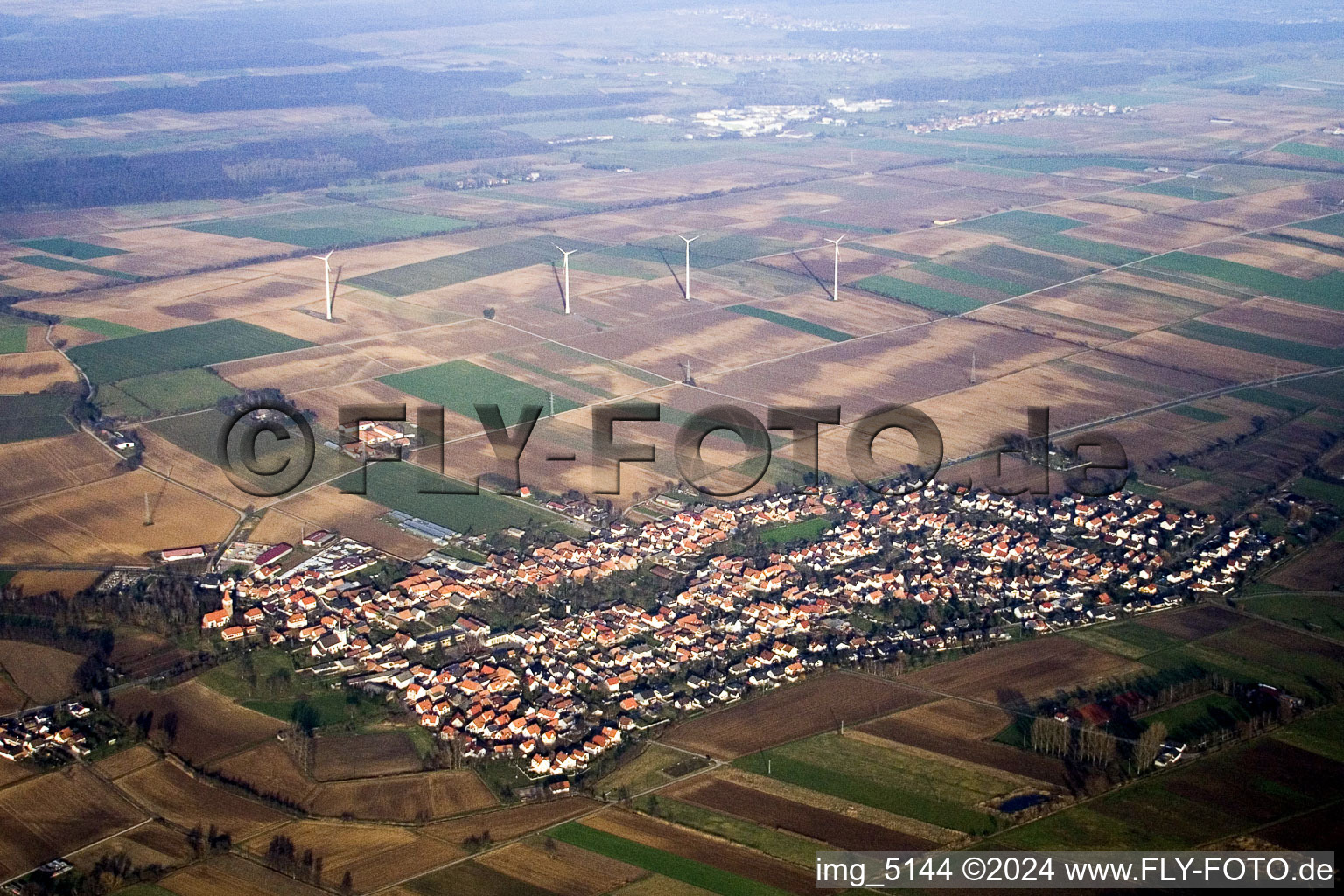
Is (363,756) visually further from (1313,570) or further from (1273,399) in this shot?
(1273,399)

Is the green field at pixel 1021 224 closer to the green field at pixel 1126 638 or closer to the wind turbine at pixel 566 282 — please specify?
the wind turbine at pixel 566 282

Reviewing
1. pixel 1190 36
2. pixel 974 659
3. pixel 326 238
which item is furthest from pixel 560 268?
pixel 1190 36

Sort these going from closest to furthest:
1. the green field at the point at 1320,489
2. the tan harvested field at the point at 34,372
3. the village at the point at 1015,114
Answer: the green field at the point at 1320,489, the tan harvested field at the point at 34,372, the village at the point at 1015,114

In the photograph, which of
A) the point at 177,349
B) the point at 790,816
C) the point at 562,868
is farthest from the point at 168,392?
the point at 790,816

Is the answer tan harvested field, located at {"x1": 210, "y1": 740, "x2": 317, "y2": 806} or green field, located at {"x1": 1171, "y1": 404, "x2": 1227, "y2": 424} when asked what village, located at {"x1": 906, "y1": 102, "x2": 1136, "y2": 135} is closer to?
green field, located at {"x1": 1171, "y1": 404, "x2": 1227, "y2": 424}

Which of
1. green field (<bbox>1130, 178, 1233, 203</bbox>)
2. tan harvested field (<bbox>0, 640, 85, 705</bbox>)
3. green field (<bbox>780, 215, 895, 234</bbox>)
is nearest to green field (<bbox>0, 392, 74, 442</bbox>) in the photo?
tan harvested field (<bbox>0, 640, 85, 705</bbox>)

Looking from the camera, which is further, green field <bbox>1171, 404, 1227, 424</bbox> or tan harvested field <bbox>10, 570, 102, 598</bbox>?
green field <bbox>1171, 404, 1227, 424</bbox>

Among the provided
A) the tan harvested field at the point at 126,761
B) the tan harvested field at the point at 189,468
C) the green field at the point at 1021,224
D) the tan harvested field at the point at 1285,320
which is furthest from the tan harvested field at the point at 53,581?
the green field at the point at 1021,224
